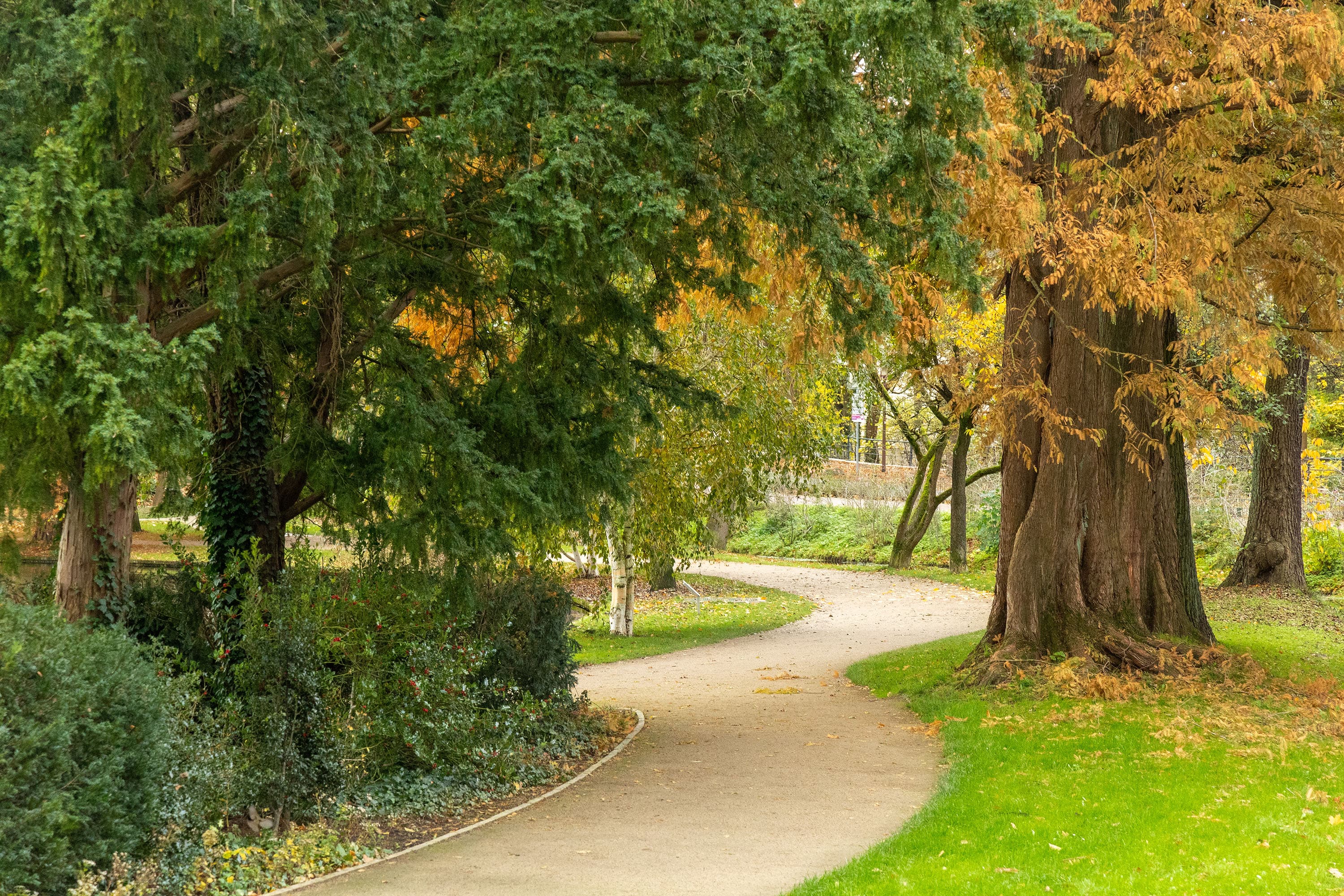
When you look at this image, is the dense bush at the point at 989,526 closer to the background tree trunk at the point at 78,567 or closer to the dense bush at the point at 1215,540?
the dense bush at the point at 1215,540

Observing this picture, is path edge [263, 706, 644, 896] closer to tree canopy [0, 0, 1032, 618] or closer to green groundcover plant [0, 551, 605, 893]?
→ green groundcover plant [0, 551, 605, 893]

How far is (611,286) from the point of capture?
9445 mm

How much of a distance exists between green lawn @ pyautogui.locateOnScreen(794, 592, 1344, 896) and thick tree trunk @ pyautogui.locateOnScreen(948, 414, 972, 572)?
15.0m

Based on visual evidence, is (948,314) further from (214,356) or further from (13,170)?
(13,170)

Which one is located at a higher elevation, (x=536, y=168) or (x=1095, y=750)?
(x=536, y=168)

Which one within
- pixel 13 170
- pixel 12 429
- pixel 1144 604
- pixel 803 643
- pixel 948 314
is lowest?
pixel 803 643

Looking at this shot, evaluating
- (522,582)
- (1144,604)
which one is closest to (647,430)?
(522,582)

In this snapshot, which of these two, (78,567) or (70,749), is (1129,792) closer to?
(70,749)

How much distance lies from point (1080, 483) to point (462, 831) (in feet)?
27.7

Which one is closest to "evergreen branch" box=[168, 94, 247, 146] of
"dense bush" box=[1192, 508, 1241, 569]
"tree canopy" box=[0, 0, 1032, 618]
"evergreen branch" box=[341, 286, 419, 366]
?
"tree canopy" box=[0, 0, 1032, 618]

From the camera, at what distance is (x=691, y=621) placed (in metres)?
21.0

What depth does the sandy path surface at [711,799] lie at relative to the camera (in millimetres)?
6449

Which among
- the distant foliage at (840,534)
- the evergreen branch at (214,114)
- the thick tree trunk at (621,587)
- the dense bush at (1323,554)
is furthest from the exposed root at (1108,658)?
the distant foliage at (840,534)

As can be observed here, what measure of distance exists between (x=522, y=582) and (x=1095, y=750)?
5.10 metres
